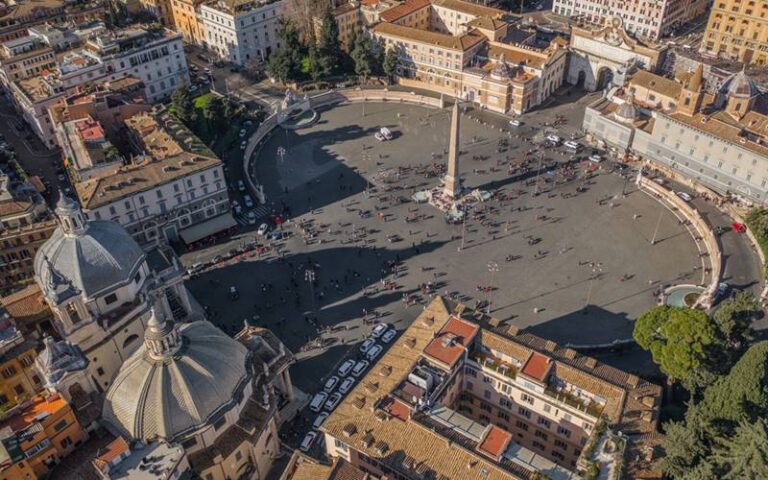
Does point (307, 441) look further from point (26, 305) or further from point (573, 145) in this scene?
point (573, 145)

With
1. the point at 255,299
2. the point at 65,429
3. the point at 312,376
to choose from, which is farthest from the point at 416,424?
the point at 255,299

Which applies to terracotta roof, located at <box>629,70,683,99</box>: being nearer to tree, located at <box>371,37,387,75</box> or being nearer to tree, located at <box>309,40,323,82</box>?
tree, located at <box>371,37,387,75</box>

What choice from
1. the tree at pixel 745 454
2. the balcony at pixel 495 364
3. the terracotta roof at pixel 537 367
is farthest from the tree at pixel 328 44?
the tree at pixel 745 454

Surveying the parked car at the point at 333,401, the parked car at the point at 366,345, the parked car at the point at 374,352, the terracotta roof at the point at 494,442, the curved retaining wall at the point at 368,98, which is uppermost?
the terracotta roof at the point at 494,442

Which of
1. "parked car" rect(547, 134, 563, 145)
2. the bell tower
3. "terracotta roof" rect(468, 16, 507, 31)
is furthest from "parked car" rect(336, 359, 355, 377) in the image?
"terracotta roof" rect(468, 16, 507, 31)

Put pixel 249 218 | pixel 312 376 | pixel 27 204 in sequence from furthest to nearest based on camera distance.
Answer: pixel 249 218, pixel 27 204, pixel 312 376

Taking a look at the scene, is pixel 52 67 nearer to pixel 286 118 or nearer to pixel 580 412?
pixel 286 118

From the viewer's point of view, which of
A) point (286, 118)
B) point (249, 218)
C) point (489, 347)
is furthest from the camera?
point (286, 118)

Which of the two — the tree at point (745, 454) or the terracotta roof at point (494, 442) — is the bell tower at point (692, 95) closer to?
the tree at point (745, 454)
